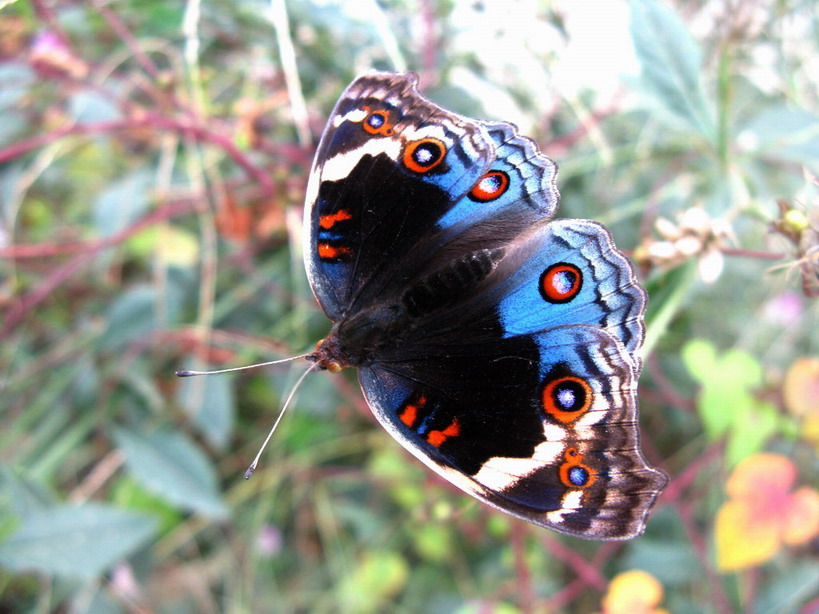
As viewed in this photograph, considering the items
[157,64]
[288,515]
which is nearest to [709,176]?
[157,64]

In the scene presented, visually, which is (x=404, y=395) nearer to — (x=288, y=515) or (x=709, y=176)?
(x=709, y=176)

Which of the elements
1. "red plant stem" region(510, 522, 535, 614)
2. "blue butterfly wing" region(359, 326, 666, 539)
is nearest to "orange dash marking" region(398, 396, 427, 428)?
"blue butterfly wing" region(359, 326, 666, 539)

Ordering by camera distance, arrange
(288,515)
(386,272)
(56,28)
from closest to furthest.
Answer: (386,272)
(56,28)
(288,515)

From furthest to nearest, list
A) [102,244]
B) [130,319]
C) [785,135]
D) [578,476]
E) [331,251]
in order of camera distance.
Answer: [130,319] < [102,244] < [785,135] < [331,251] < [578,476]

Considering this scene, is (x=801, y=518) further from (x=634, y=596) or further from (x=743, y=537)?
(x=634, y=596)

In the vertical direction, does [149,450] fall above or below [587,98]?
below

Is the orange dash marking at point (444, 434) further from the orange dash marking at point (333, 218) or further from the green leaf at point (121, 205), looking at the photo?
the green leaf at point (121, 205)

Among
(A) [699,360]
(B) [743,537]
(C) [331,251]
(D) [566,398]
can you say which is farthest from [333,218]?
(B) [743,537]
